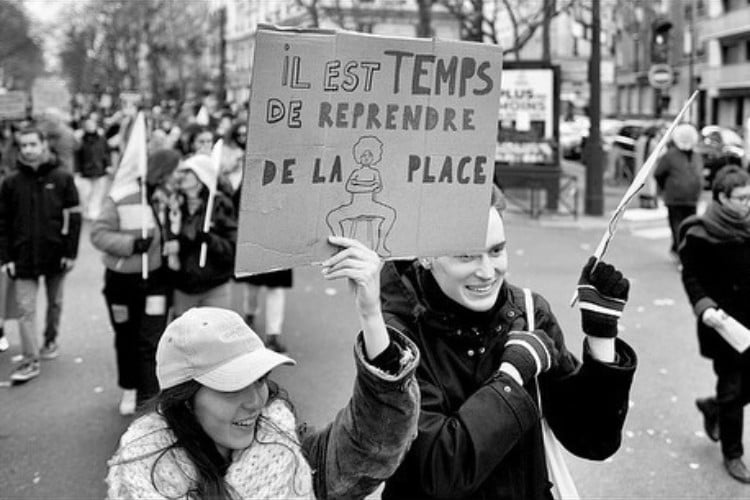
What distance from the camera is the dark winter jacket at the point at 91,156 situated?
15.2 m

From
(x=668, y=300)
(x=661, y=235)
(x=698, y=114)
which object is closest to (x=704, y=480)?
(x=668, y=300)

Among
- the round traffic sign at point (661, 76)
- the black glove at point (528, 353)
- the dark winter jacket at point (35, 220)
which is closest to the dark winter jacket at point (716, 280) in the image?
the black glove at point (528, 353)

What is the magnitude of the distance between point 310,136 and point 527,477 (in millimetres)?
1083

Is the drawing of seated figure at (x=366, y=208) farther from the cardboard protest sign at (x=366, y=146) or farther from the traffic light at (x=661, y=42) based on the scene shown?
the traffic light at (x=661, y=42)

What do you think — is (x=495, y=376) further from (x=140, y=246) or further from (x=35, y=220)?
(x=35, y=220)

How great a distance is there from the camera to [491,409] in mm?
2250

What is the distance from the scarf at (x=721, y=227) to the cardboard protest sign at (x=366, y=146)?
2.91 m

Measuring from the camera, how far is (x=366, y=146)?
2213 millimetres

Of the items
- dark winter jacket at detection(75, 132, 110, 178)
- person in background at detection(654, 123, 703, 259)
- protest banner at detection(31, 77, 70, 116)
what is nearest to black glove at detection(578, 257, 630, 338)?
person in background at detection(654, 123, 703, 259)

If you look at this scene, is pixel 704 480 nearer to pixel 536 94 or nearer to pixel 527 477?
pixel 527 477

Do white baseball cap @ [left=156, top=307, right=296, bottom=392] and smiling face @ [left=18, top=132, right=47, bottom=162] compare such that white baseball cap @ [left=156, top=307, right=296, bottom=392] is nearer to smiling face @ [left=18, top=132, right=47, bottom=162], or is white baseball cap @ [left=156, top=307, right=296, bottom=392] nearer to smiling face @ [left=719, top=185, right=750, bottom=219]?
smiling face @ [left=719, top=185, right=750, bottom=219]

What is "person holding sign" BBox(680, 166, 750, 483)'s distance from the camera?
190 inches

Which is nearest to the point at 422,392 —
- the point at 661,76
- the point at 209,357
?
the point at 209,357

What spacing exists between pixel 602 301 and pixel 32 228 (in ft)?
16.8
